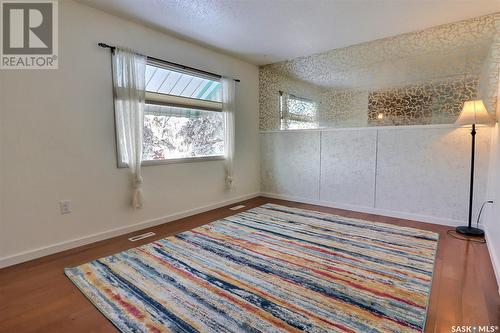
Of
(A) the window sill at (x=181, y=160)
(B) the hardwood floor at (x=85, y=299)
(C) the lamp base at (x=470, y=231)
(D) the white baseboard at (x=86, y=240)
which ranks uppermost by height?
(A) the window sill at (x=181, y=160)

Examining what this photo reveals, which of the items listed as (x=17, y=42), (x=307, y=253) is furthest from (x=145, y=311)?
(x=17, y=42)

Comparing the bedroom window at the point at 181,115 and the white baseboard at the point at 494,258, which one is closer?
the white baseboard at the point at 494,258

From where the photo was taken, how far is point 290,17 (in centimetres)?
286

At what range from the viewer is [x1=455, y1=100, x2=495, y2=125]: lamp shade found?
2621 mm

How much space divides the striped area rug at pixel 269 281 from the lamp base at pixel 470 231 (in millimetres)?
420

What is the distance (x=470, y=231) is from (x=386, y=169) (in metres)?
1.12

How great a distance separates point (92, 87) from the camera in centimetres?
268

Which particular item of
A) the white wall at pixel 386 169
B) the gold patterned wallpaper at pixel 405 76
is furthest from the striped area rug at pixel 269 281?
the gold patterned wallpaper at pixel 405 76

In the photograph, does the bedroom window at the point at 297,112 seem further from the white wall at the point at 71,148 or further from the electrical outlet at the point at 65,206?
the electrical outlet at the point at 65,206

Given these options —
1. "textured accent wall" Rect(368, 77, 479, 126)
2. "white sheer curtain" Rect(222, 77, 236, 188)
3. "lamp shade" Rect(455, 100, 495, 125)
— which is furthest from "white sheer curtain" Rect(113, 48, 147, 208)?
"lamp shade" Rect(455, 100, 495, 125)

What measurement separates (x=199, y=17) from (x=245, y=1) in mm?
590

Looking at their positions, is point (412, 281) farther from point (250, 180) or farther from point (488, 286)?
point (250, 180)

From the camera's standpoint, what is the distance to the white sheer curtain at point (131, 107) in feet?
9.25

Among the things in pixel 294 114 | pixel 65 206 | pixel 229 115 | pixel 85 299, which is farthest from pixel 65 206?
pixel 294 114
